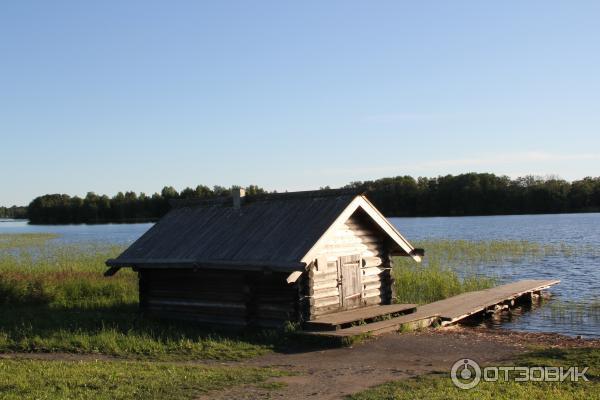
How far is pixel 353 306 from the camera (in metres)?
19.0

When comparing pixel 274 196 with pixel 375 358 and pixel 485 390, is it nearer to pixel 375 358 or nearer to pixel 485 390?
pixel 375 358

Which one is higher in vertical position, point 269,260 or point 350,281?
point 269,260

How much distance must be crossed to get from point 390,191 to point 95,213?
76046 mm

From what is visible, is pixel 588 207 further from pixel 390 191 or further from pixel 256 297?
pixel 256 297

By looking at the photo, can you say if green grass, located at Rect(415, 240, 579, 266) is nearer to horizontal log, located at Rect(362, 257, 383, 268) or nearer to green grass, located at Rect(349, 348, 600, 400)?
horizontal log, located at Rect(362, 257, 383, 268)

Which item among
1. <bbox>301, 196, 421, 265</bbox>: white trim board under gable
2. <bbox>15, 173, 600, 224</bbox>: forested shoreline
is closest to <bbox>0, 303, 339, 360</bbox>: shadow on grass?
<bbox>301, 196, 421, 265</bbox>: white trim board under gable

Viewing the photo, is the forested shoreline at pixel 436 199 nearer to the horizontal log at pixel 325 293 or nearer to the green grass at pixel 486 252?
the green grass at pixel 486 252

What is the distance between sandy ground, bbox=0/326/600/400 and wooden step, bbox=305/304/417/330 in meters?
1.12

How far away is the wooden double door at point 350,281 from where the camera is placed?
18.5m

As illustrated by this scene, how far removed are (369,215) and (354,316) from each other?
3127 millimetres

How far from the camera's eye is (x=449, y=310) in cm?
2036

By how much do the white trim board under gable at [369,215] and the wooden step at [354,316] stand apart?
5.65 ft

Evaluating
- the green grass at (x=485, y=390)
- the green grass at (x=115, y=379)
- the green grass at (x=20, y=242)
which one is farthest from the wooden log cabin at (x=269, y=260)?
the green grass at (x=20, y=242)

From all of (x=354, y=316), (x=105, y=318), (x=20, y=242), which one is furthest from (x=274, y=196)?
(x=20, y=242)
